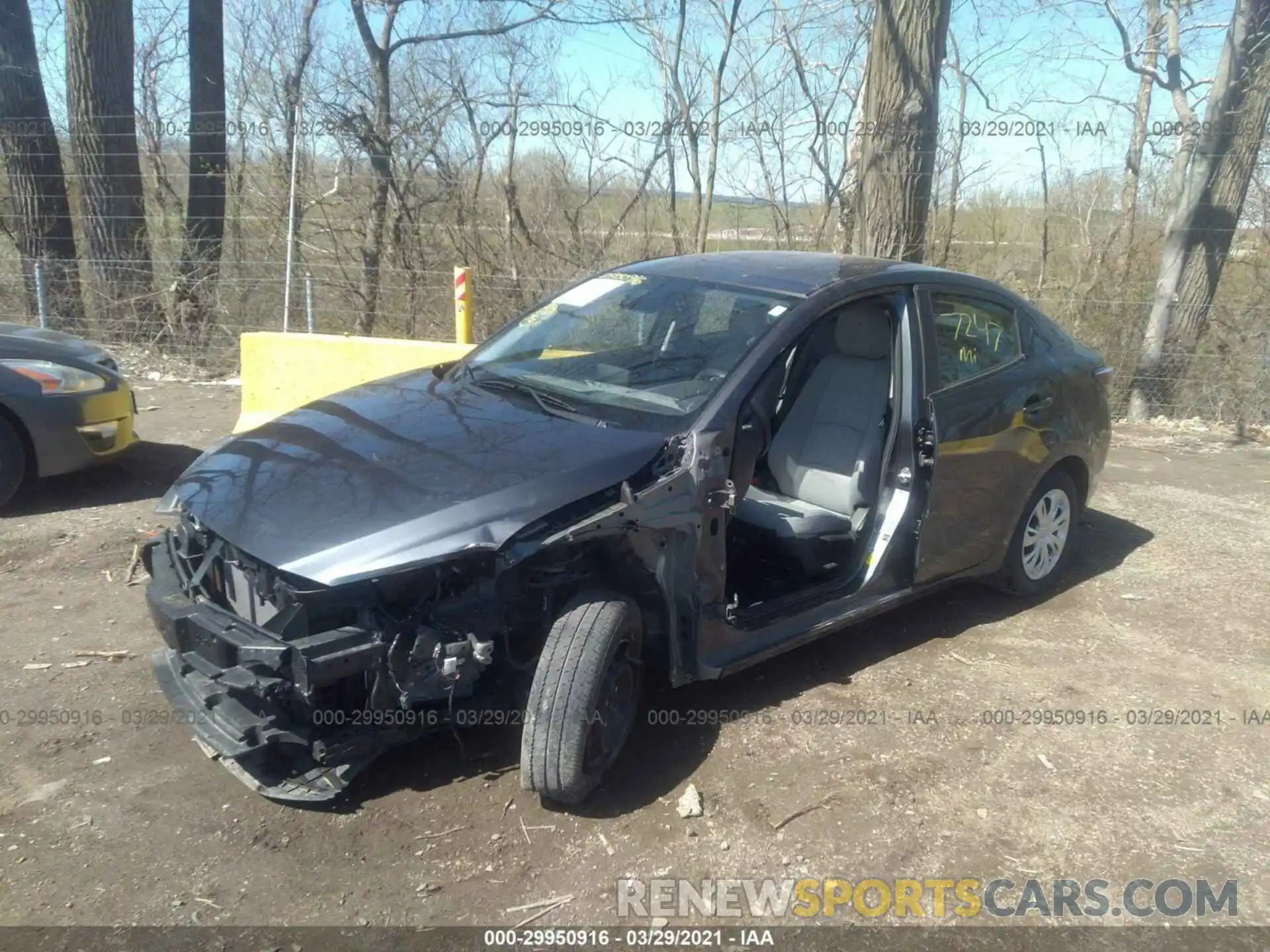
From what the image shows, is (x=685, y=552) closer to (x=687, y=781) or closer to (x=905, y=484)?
(x=687, y=781)

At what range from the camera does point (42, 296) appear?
35.1 feet

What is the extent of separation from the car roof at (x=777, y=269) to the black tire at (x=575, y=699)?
5.29 feet

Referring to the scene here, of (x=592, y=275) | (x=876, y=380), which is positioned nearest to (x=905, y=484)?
(x=876, y=380)

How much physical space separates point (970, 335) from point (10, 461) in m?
5.27

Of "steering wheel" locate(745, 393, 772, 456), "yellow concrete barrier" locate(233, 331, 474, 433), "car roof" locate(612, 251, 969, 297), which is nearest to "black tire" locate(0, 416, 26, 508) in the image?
"yellow concrete barrier" locate(233, 331, 474, 433)

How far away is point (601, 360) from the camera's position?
4129mm

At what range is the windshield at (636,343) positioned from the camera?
3.81 metres

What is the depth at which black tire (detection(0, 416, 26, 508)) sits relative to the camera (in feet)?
18.8

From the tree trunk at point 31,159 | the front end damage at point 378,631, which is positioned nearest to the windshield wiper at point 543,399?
the front end damage at point 378,631

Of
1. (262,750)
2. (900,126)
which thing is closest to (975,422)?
(262,750)

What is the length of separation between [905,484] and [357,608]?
7.67 ft

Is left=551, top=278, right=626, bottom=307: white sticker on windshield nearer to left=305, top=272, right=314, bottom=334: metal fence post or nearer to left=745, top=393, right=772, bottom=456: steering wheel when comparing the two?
left=745, top=393, right=772, bottom=456: steering wheel

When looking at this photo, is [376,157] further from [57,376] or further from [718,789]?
[718,789]

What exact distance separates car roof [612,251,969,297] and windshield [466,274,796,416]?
0.07 m
